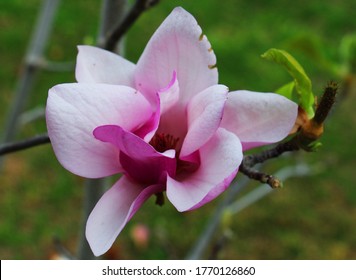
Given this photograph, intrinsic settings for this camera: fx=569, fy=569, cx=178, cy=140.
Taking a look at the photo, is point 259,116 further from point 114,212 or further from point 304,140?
point 114,212

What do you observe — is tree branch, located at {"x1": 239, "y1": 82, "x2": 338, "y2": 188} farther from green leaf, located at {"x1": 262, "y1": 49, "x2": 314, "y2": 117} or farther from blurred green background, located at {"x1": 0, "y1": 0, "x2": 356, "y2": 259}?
blurred green background, located at {"x1": 0, "y1": 0, "x2": 356, "y2": 259}

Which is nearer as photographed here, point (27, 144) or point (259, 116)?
point (259, 116)

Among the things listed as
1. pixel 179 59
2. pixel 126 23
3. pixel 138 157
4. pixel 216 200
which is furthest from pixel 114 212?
pixel 216 200

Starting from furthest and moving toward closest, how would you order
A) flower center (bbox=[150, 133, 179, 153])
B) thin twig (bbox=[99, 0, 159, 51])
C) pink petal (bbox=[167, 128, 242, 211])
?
thin twig (bbox=[99, 0, 159, 51]), flower center (bbox=[150, 133, 179, 153]), pink petal (bbox=[167, 128, 242, 211])

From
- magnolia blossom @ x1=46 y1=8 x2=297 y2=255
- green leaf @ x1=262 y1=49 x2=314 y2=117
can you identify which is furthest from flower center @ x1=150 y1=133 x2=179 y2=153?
green leaf @ x1=262 y1=49 x2=314 y2=117

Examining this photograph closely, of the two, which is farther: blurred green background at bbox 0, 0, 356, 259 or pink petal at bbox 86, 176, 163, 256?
blurred green background at bbox 0, 0, 356, 259

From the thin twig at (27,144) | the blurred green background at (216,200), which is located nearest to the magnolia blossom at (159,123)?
the thin twig at (27,144)

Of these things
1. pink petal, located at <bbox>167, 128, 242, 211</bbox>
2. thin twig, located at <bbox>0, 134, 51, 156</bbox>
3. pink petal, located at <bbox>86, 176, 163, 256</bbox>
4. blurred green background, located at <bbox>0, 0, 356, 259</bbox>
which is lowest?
blurred green background, located at <bbox>0, 0, 356, 259</bbox>
